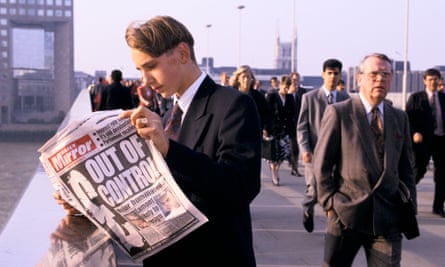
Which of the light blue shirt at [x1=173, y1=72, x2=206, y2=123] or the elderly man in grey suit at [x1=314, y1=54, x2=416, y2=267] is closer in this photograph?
the light blue shirt at [x1=173, y1=72, x2=206, y2=123]

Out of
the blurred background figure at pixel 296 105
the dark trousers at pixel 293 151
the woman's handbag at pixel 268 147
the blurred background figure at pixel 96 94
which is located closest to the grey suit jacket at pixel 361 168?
the woman's handbag at pixel 268 147

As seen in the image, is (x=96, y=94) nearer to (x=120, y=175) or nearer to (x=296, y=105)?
(x=296, y=105)

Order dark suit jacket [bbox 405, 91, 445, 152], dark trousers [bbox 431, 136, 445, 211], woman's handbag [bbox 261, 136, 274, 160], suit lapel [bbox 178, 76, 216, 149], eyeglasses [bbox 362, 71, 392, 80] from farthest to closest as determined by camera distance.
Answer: woman's handbag [bbox 261, 136, 274, 160]
dark trousers [bbox 431, 136, 445, 211]
dark suit jacket [bbox 405, 91, 445, 152]
eyeglasses [bbox 362, 71, 392, 80]
suit lapel [bbox 178, 76, 216, 149]

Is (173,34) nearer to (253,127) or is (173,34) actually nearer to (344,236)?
(253,127)

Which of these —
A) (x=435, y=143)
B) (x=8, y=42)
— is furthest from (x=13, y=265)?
(x=8, y=42)

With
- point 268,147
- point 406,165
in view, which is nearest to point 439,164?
point 268,147

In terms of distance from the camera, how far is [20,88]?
12650 centimetres

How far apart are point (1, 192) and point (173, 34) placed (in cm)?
7822

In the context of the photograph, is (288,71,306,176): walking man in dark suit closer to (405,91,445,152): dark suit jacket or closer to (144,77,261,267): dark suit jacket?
(405,91,445,152): dark suit jacket

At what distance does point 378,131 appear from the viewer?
12.9ft

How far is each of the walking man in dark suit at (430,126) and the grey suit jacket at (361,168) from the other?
4.95 metres

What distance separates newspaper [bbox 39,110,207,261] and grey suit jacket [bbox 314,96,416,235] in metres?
2.07

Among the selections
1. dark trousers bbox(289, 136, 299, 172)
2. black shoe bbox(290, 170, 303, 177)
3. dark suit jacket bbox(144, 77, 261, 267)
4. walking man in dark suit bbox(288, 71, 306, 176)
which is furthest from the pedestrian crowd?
black shoe bbox(290, 170, 303, 177)

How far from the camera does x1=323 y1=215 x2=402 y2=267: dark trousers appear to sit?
3.82 meters
